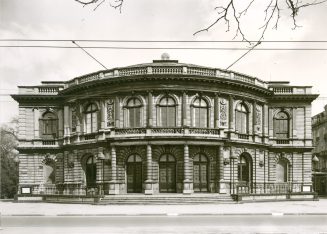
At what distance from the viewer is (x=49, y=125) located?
1542 inches

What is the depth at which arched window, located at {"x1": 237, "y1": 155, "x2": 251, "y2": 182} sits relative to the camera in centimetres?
3600

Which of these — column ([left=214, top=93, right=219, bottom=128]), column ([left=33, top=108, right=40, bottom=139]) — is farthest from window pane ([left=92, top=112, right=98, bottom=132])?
column ([left=214, top=93, right=219, bottom=128])

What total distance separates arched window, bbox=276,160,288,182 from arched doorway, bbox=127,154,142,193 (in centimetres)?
1344

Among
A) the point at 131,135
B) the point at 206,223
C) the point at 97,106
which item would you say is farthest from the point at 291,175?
the point at 206,223

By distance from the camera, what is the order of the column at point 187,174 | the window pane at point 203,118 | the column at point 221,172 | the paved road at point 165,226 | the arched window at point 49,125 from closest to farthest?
the paved road at point 165,226, the column at point 187,174, the column at point 221,172, the window pane at point 203,118, the arched window at point 49,125

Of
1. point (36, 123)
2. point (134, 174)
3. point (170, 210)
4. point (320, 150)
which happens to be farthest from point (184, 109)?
point (320, 150)

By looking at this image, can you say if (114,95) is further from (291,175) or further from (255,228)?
(255,228)

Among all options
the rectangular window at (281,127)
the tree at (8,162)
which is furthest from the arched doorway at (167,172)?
the tree at (8,162)

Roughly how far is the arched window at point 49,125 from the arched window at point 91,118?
13.9ft

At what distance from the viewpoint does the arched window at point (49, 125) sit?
1540 inches

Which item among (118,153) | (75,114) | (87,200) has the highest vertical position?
(75,114)

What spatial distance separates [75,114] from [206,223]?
23.5m

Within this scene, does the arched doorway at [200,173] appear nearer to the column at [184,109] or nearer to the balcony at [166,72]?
the column at [184,109]

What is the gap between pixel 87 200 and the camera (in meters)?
29.0
